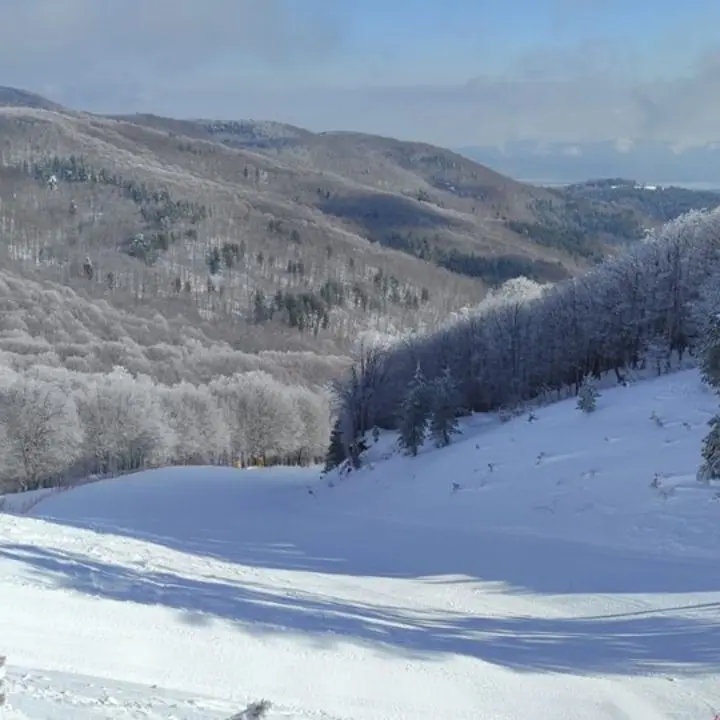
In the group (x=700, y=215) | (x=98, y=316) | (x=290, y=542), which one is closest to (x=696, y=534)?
(x=290, y=542)

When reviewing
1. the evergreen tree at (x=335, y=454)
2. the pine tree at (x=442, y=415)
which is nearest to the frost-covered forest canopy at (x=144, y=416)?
the evergreen tree at (x=335, y=454)

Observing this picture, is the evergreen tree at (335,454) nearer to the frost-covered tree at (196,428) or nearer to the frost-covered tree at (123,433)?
the frost-covered tree at (123,433)

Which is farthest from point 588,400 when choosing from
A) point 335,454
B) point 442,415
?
point 335,454

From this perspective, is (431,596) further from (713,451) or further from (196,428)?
(196,428)

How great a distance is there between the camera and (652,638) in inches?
511

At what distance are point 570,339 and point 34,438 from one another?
41.9m

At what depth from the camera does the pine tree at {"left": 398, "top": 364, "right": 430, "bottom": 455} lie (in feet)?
117

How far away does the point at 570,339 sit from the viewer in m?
45.4

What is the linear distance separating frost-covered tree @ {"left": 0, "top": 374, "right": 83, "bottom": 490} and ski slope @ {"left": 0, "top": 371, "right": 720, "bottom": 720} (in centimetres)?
3395

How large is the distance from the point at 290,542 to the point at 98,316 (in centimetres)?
12135

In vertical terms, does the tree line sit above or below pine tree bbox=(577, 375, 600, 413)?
below

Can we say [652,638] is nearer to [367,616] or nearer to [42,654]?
[367,616]

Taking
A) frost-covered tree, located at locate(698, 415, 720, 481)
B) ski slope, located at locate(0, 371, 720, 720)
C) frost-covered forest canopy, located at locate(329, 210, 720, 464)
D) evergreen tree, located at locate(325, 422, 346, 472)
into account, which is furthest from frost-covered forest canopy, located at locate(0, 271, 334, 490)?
frost-covered tree, located at locate(698, 415, 720, 481)

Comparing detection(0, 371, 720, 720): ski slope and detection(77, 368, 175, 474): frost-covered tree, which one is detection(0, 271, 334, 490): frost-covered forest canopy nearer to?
detection(77, 368, 175, 474): frost-covered tree
